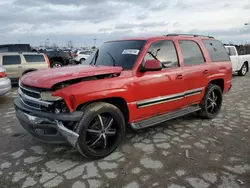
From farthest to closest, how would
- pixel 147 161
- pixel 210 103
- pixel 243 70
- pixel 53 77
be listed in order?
1. pixel 243 70
2. pixel 210 103
3. pixel 147 161
4. pixel 53 77

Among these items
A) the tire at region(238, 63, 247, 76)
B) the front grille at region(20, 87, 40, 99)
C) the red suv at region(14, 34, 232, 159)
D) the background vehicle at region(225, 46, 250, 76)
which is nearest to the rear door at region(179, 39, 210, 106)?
the red suv at region(14, 34, 232, 159)

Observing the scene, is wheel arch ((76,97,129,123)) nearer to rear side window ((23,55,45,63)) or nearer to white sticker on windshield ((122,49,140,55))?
white sticker on windshield ((122,49,140,55))

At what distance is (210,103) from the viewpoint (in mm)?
5324

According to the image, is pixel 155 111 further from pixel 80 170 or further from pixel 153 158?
pixel 80 170


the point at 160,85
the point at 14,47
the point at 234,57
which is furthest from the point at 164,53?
the point at 14,47

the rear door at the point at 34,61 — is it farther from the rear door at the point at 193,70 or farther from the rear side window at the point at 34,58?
the rear door at the point at 193,70

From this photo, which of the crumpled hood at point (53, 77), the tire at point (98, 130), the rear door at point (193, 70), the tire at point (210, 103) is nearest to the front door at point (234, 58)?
the tire at point (210, 103)

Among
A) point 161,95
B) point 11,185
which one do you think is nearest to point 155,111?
point 161,95

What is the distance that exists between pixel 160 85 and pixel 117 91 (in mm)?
963

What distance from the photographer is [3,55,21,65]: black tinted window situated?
Answer: 33.3 ft

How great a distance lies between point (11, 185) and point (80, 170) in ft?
2.82

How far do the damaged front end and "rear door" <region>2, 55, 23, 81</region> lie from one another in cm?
763

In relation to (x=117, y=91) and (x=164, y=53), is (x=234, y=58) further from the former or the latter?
(x=117, y=91)

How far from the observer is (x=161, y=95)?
13.5 ft
